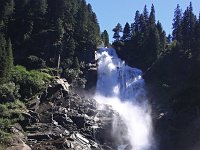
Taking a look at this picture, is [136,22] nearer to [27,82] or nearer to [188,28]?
[188,28]

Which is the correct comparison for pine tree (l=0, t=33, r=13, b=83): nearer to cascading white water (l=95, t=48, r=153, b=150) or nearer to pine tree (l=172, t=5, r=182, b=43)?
cascading white water (l=95, t=48, r=153, b=150)

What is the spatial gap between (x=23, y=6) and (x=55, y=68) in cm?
1730

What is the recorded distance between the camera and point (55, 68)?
89062mm

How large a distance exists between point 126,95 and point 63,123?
77.5ft

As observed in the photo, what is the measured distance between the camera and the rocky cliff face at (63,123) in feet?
211

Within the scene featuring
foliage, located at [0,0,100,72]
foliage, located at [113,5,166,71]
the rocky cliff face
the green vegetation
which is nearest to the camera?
the rocky cliff face

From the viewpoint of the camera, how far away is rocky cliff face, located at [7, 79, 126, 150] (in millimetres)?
64188

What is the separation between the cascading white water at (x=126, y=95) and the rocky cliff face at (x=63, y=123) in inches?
108

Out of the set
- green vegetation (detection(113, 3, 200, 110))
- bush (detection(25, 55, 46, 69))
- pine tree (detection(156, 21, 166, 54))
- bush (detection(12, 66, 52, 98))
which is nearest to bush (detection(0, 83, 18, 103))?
bush (detection(12, 66, 52, 98))

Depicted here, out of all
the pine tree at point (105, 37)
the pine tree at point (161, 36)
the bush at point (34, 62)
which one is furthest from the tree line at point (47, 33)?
the pine tree at point (105, 37)

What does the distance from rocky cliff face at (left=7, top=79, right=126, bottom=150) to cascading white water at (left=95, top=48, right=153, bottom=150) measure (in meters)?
2.75

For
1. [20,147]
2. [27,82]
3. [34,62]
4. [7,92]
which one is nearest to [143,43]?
[34,62]

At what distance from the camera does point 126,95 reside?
90.9m

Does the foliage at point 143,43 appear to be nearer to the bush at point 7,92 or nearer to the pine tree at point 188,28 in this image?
the pine tree at point 188,28
